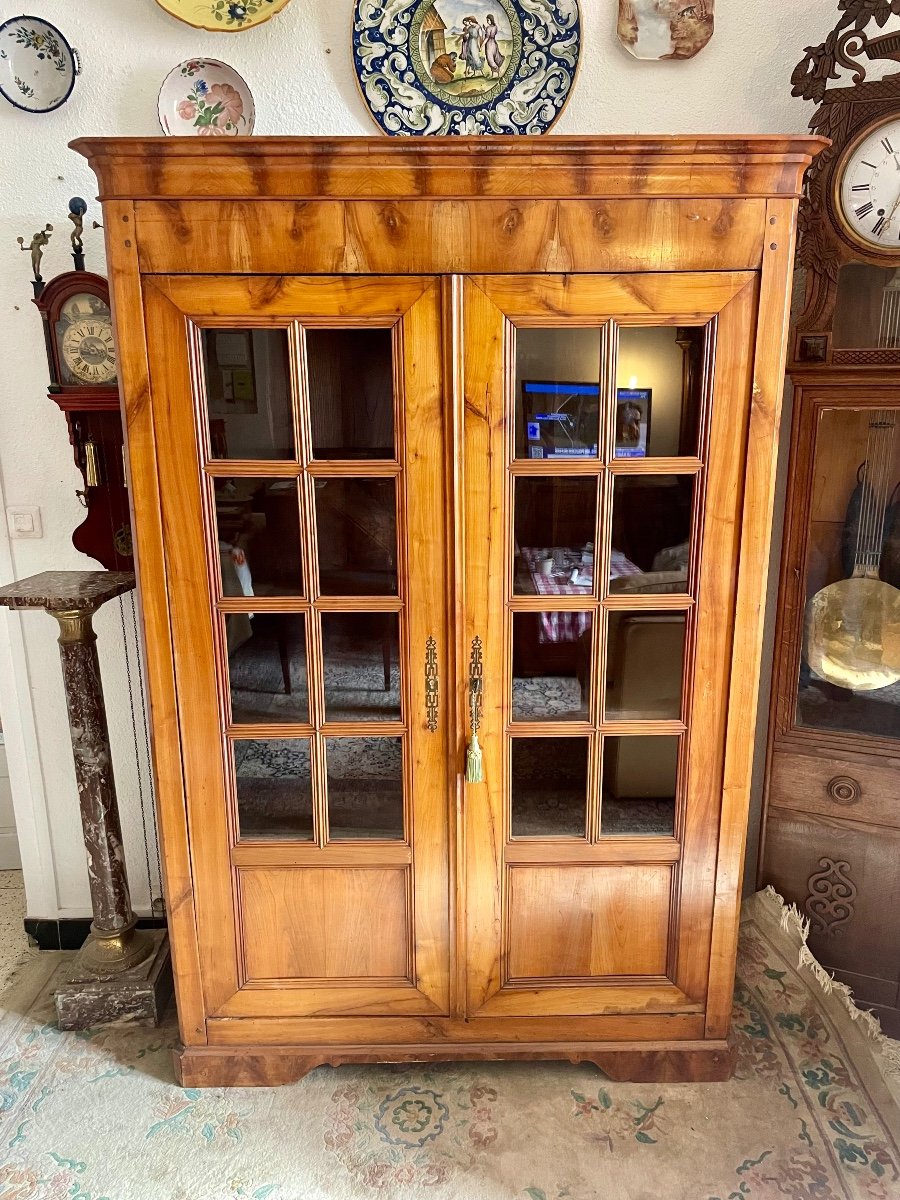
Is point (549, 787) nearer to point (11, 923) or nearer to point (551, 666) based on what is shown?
point (551, 666)

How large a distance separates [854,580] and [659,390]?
0.74 meters

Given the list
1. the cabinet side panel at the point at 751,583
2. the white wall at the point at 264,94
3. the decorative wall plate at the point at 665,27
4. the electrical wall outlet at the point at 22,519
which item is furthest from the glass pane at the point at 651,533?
the electrical wall outlet at the point at 22,519

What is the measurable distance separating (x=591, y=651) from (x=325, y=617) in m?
0.52

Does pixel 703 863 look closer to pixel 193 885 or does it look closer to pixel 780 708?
pixel 780 708

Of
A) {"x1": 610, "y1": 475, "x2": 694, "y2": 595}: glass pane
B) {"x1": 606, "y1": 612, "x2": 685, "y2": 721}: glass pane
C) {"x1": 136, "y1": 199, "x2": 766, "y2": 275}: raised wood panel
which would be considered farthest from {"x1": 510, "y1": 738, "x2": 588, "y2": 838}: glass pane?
{"x1": 136, "y1": 199, "x2": 766, "y2": 275}: raised wood panel

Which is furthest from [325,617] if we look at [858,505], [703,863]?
[858,505]

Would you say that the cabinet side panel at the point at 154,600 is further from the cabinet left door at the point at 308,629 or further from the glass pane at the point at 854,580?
the glass pane at the point at 854,580

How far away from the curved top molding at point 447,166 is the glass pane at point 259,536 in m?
0.50

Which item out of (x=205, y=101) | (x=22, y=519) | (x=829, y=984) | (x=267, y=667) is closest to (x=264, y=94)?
(x=205, y=101)

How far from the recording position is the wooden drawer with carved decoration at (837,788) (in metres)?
1.85

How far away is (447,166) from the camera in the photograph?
1.38m

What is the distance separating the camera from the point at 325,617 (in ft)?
5.18

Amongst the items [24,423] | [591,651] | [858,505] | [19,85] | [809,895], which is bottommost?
[809,895]

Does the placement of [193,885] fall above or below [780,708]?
below
